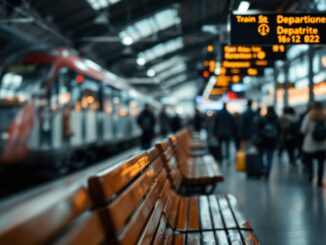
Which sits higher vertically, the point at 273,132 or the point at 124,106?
the point at 124,106

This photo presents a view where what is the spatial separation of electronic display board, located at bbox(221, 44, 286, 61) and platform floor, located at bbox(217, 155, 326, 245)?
8.17 feet

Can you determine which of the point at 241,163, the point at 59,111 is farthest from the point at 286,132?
the point at 59,111

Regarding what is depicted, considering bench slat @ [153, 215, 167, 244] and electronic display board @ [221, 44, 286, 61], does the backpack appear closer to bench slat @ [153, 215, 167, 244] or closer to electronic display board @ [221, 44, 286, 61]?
electronic display board @ [221, 44, 286, 61]

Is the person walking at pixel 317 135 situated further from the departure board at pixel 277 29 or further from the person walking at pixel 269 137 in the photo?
the departure board at pixel 277 29

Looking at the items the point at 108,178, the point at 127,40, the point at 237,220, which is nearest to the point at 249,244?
the point at 237,220

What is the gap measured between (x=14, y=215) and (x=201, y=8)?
17.8 meters

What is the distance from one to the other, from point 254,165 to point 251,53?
237cm

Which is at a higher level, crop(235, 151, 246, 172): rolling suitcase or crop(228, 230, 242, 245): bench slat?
crop(228, 230, 242, 245): bench slat

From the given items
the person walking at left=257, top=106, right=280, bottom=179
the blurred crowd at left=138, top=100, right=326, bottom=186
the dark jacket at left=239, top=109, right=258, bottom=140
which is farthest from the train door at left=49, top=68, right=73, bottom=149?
the person walking at left=257, top=106, right=280, bottom=179

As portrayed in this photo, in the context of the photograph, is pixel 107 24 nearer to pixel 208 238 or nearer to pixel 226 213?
pixel 226 213

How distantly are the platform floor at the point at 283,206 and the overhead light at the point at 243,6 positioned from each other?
2.71m

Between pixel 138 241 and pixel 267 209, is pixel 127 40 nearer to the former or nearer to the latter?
pixel 267 209

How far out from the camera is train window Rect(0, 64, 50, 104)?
11637 mm

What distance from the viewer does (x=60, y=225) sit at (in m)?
1.50
